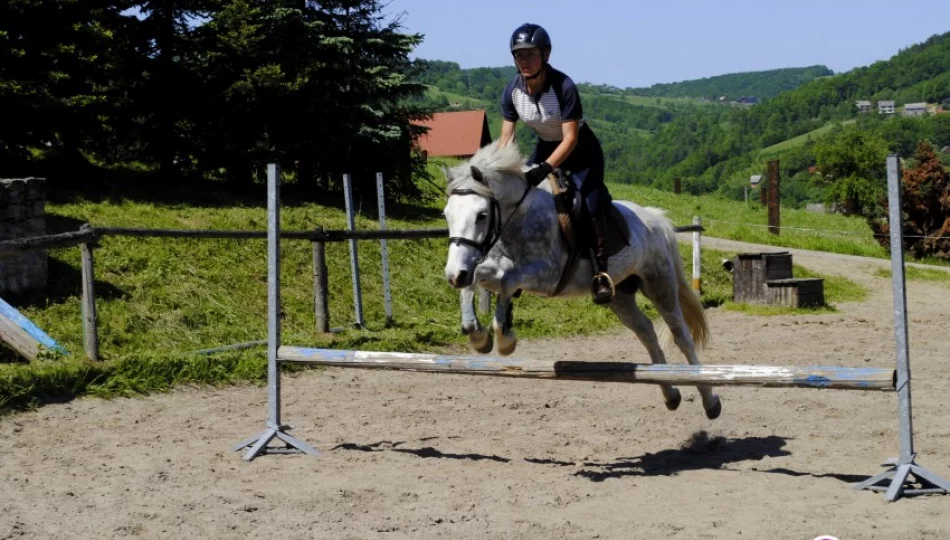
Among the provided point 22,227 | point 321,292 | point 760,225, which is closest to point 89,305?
point 321,292

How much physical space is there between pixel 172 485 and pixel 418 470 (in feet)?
4.48

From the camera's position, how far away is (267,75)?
17.9 m

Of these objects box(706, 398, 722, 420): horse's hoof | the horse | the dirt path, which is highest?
the horse

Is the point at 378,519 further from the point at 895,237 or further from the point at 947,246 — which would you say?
the point at 947,246

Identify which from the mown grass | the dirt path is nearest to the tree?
the mown grass

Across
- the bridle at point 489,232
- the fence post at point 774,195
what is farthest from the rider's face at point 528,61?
the fence post at point 774,195

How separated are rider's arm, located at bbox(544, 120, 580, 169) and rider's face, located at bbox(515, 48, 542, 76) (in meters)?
0.37

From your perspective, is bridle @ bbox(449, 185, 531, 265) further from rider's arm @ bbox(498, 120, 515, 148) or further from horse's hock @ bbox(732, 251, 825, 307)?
horse's hock @ bbox(732, 251, 825, 307)

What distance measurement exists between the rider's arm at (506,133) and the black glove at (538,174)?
10.9 inches

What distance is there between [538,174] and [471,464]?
178 cm

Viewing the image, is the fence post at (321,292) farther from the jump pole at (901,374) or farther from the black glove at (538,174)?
the jump pole at (901,374)

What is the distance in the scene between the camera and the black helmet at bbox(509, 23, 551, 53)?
18.3 ft

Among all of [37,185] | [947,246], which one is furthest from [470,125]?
[37,185]

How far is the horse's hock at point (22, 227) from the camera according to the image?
412 inches
